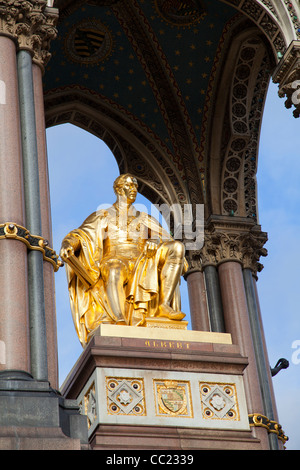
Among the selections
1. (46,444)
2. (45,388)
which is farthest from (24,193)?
(46,444)

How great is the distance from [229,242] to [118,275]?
3539 millimetres

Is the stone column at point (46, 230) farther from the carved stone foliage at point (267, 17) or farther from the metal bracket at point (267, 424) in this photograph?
the metal bracket at point (267, 424)

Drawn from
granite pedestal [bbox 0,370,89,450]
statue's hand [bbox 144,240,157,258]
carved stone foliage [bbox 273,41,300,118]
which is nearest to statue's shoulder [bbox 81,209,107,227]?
statue's hand [bbox 144,240,157,258]

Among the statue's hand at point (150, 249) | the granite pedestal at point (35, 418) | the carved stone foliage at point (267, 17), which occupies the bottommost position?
Result: the granite pedestal at point (35, 418)

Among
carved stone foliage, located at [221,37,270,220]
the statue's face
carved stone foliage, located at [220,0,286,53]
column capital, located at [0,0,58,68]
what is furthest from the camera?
carved stone foliage, located at [221,37,270,220]

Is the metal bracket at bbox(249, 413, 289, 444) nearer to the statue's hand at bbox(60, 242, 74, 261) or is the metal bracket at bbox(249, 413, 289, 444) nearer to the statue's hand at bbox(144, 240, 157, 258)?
the statue's hand at bbox(144, 240, 157, 258)

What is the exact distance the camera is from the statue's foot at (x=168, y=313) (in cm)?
1073

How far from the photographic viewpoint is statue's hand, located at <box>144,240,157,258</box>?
36.6 ft

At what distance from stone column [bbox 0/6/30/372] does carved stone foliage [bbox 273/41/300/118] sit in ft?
10.7

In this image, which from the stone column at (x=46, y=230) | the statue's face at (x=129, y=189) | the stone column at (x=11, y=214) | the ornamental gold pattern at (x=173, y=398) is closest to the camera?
the stone column at (x=11, y=214)

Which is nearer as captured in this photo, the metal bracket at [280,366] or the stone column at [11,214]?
the stone column at [11,214]

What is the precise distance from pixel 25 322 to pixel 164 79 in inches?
287

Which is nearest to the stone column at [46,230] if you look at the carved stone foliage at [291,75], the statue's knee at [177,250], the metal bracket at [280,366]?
the statue's knee at [177,250]

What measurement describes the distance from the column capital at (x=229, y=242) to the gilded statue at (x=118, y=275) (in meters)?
2.70
